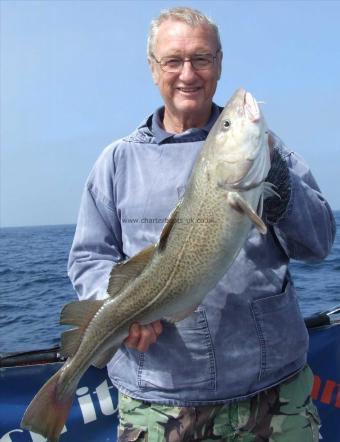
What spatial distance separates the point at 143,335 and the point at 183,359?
0.30 m

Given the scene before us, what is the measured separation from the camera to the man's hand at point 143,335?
2.88 m

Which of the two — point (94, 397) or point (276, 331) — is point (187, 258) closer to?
point (276, 331)

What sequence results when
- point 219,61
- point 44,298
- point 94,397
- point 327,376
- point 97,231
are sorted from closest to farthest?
1. point 219,61
2. point 97,231
3. point 94,397
4. point 327,376
5. point 44,298

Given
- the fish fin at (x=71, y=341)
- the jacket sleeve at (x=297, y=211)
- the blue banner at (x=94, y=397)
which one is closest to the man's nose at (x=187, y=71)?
the jacket sleeve at (x=297, y=211)

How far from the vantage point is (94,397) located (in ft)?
13.5

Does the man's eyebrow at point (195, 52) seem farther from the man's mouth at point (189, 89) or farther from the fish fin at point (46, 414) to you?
the fish fin at point (46, 414)

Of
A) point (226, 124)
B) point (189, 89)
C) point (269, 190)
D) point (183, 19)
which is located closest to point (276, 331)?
point (269, 190)

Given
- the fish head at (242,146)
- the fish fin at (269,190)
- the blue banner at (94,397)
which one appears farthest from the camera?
the blue banner at (94,397)

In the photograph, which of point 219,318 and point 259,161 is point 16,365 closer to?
point 219,318

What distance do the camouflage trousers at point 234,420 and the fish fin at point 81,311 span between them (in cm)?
58

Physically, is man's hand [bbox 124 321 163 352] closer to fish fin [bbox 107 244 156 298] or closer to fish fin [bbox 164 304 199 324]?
fish fin [bbox 164 304 199 324]

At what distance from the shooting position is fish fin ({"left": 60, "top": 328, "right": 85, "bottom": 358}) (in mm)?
2990

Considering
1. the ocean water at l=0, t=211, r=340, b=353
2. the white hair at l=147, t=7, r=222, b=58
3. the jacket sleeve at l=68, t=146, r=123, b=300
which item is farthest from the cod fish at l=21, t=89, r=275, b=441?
the ocean water at l=0, t=211, r=340, b=353

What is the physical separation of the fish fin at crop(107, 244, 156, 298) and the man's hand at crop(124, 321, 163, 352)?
0.22 m
